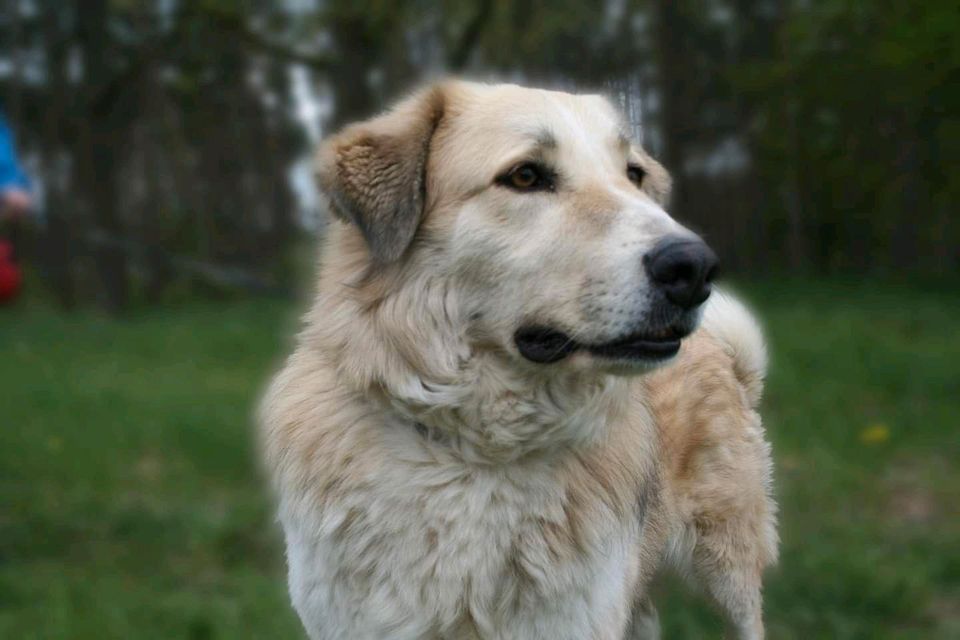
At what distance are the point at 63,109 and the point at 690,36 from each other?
9925 millimetres

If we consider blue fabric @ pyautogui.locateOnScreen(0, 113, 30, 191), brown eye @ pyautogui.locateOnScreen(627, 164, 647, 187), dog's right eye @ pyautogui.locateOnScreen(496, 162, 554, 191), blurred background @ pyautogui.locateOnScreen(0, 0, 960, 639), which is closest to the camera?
dog's right eye @ pyautogui.locateOnScreen(496, 162, 554, 191)

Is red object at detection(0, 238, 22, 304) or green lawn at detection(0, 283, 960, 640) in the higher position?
red object at detection(0, 238, 22, 304)

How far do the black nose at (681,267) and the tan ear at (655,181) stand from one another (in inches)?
30.7

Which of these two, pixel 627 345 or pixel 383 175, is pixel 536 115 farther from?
pixel 627 345

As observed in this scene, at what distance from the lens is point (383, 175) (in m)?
3.09

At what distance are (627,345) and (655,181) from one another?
0.88 meters

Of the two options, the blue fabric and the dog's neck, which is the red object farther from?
the dog's neck

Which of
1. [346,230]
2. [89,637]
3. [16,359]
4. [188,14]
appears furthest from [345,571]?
[188,14]

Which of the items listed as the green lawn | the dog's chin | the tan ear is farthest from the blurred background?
the dog's chin

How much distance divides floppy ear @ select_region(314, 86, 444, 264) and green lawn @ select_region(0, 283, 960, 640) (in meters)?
1.90

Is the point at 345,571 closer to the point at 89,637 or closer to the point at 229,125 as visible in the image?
the point at 89,637

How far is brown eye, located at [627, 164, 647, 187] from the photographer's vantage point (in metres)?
3.38

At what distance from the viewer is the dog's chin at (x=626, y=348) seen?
283cm

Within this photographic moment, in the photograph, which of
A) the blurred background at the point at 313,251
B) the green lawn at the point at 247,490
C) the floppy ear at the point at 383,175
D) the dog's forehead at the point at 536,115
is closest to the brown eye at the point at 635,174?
the dog's forehead at the point at 536,115
